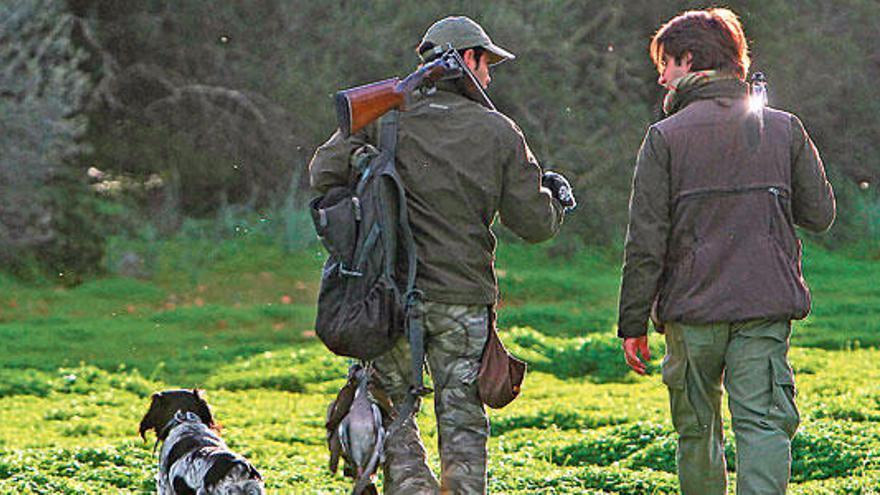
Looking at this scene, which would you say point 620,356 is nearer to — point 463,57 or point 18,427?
point 18,427

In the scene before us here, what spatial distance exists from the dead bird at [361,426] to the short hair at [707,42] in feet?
4.88

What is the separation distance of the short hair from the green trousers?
2.82 feet

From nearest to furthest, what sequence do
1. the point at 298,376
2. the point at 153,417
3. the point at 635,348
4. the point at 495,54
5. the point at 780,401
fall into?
the point at 780,401 < the point at 635,348 < the point at 495,54 < the point at 153,417 < the point at 298,376

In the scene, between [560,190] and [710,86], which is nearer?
[710,86]

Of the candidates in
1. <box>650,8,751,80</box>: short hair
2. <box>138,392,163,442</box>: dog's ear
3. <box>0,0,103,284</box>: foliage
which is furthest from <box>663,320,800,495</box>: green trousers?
<box>0,0,103,284</box>: foliage

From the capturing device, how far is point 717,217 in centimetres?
523

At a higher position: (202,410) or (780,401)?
(780,401)

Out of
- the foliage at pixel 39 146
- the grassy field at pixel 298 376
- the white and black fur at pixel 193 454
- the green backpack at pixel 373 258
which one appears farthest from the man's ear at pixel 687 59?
the foliage at pixel 39 146

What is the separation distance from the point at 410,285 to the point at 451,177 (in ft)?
1.25

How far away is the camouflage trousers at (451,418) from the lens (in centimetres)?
530

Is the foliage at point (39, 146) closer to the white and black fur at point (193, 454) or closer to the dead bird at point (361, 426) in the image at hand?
the white and black fur at point (193, 454)

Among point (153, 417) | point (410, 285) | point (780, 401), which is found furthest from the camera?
point (153, 417)

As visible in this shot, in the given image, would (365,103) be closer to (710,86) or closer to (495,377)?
(495,377)

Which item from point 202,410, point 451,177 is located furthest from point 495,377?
point 202,410
